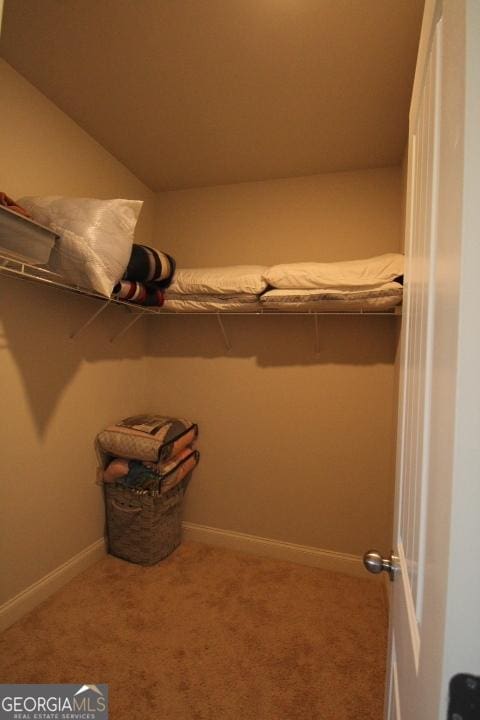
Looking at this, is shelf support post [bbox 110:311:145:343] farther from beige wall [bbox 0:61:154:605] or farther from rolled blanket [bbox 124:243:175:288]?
rolled blanket [bbox 124:243:175:288]

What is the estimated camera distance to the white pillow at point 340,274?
1730mm

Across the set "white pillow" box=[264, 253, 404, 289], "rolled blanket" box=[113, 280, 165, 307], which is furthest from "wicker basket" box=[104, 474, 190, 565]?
"white pillow" box=[264, 253, 404, 289]

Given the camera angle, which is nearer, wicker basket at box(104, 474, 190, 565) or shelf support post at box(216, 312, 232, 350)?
wicker basket at box(104, 474, 190, 565)

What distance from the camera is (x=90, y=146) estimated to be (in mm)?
2014

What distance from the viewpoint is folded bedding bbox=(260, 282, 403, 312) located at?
1749mm

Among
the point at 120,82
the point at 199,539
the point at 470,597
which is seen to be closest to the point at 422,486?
the point at 470,597

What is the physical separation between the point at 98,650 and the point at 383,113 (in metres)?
2.83

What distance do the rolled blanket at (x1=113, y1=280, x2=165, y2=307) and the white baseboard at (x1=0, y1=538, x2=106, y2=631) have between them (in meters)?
1.51

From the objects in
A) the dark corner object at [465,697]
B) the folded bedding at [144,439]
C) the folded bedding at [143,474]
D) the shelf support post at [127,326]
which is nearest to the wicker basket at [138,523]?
the folded bedding at [143,474]

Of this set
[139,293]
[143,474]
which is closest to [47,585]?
[143,474]

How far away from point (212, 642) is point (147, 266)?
6.09 feet

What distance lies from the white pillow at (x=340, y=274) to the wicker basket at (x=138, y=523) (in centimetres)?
145

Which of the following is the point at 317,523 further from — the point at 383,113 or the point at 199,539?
the point at 383,113

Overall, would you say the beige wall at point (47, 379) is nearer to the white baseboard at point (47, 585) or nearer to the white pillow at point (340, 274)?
the white baseboard at point (47, 585)
